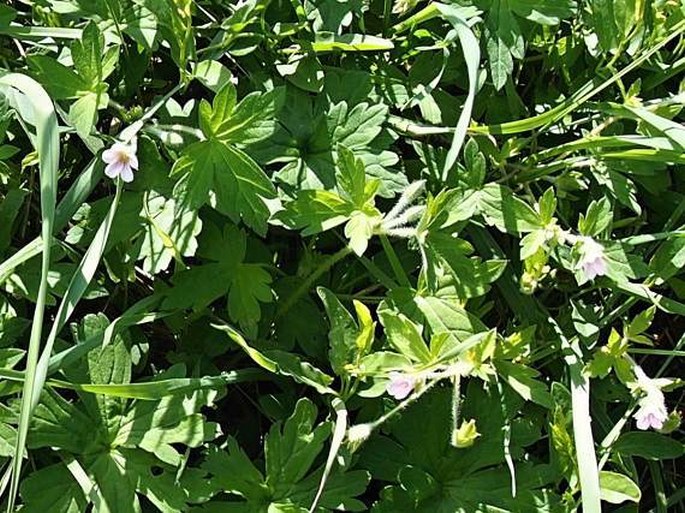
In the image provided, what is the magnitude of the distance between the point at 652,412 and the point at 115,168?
94 cm

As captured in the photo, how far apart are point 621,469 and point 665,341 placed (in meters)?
0.39

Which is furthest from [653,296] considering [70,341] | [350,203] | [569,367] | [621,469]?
[70,341]

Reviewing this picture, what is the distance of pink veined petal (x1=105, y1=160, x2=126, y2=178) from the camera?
1.47m

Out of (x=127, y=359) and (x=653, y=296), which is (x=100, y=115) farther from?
(x=653, y=296)

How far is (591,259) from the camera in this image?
1598 mm

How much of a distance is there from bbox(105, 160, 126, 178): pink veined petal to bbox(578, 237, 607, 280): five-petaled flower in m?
0.74

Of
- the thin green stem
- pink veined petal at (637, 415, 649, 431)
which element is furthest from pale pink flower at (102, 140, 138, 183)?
pink veined petal at (637, 415, 649, 431)

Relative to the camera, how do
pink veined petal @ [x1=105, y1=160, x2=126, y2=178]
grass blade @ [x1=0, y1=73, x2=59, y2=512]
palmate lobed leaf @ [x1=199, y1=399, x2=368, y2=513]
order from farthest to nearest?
palmate lobed leaf @ [x1=199, y1=399, x2=368, y2=513] < pink veined petal @ [x1=105, y1=160, x2=126, y2=178] < grass blade @ [x1=0, y1=73, x2=59, y2=512]

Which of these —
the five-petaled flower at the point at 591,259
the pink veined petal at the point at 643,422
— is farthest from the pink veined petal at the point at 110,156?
the pink veined petal at the point at 643,422

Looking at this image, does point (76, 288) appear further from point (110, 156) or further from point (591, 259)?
point (591, 259)

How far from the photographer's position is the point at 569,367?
5.72 ft

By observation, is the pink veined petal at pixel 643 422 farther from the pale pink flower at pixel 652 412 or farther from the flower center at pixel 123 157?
the flower center at pixel 123 157

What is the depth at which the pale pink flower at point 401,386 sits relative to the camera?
1507 mm

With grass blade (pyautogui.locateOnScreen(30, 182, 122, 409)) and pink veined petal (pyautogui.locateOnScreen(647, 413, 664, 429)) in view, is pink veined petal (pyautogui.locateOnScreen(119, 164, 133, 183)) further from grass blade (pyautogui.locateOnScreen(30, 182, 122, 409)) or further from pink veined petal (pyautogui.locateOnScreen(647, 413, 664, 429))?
pink veined petal (pyautogui.locateOnScreen(647, 413, 664, 429))
